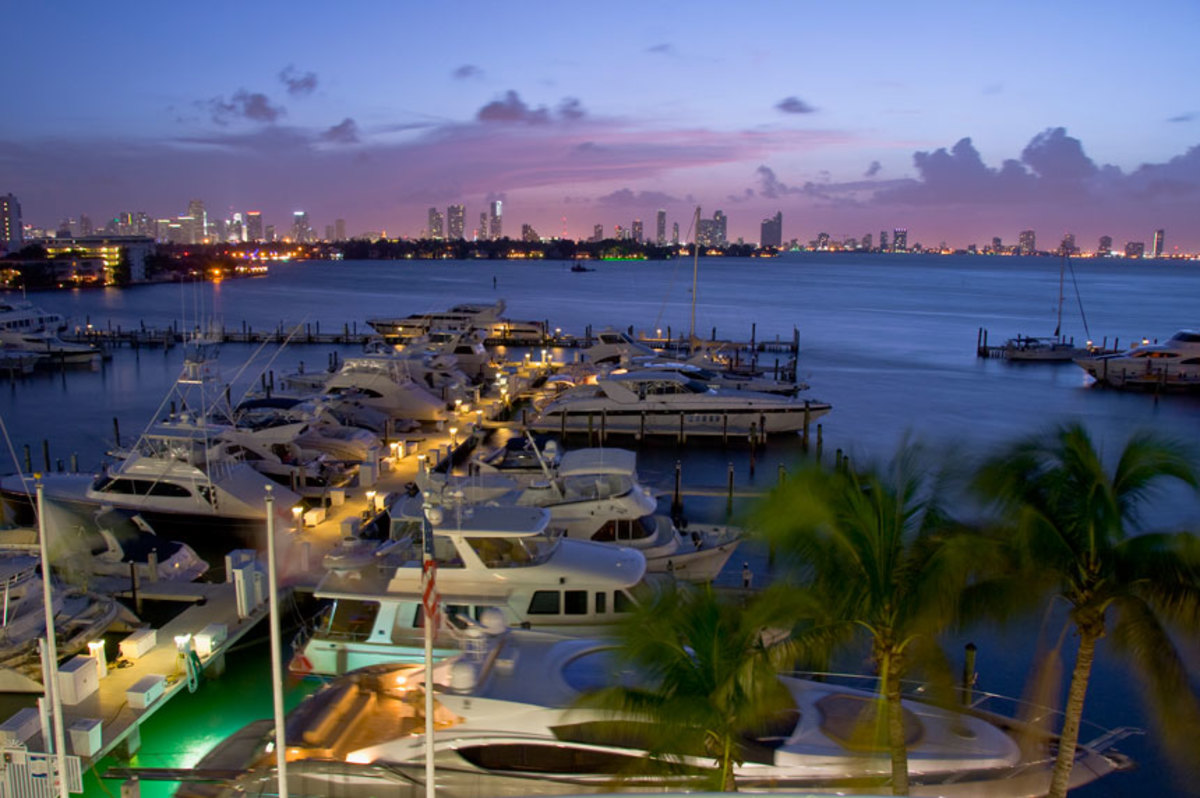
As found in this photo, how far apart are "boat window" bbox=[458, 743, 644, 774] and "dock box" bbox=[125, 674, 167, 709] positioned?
509cm

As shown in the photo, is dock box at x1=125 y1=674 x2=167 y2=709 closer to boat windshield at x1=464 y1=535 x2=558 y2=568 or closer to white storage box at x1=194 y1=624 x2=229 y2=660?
white storage box at x1=194 y1=624 x2=229 y2=660

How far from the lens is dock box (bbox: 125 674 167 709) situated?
11000 mm

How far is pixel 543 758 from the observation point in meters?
8.27

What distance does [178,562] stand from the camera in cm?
1628

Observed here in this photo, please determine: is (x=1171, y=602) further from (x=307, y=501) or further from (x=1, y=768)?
(x=307, y=501)

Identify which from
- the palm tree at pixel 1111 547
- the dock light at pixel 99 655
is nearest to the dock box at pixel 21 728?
the dock light at pixel 99 655

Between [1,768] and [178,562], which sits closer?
[1,768]

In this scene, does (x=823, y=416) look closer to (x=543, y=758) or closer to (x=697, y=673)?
(x=543, y=758)

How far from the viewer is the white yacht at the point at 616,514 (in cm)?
1570

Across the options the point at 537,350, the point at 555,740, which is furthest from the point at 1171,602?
the point at 537,350

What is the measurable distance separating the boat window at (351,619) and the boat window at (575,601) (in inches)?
100

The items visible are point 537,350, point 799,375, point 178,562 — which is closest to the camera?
point 178,562

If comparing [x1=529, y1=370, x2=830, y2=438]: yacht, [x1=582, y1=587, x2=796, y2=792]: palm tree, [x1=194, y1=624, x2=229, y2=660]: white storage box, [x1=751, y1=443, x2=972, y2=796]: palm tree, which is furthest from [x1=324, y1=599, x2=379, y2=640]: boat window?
[x1=529, y1=370, x2=830, y2=438]: yacht

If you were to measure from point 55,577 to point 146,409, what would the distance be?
84.8ft
